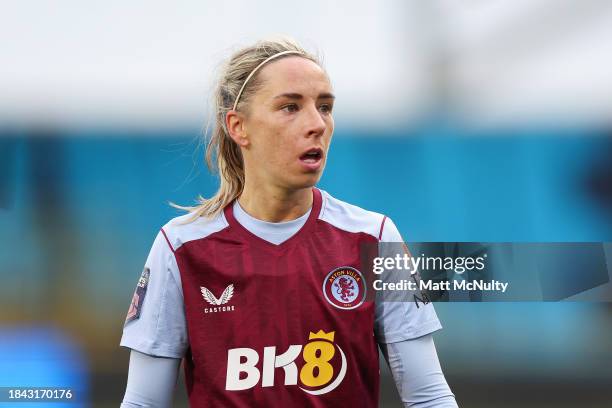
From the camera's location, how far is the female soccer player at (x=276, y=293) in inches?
52.2

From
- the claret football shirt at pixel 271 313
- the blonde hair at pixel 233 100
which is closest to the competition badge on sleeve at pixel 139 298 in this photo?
the claret football shirt at pixel 271 313

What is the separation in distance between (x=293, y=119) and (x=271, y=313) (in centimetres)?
34

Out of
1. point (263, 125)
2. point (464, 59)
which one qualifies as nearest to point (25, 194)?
point (263, 125)

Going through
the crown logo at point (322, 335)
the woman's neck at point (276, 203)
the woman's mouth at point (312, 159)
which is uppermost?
the woman's mouth at point (312, 159)

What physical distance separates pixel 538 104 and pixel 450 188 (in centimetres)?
31

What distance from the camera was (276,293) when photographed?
1382mm

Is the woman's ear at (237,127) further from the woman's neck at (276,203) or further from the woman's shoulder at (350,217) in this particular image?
the woman's shoulder at (350,217)

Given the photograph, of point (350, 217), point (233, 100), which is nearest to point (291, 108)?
point (233, 100)

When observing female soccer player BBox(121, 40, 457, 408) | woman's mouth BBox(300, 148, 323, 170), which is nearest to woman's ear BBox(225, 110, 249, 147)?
female soccer player BBox(121, 40, 457, 408)

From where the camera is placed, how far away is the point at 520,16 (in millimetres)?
2125

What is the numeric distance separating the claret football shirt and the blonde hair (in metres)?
0.06

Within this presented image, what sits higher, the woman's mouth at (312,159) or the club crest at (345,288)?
the woman's mouth at (312,159)

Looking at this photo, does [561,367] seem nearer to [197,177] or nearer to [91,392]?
[197,177]

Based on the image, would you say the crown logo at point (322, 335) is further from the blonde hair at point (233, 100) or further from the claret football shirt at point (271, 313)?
the blonde hair at point (233, 100)
